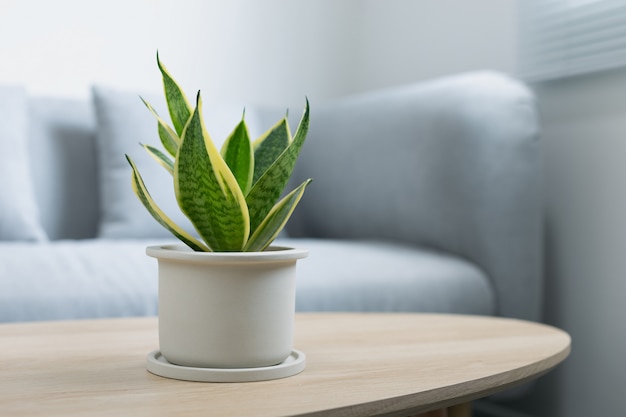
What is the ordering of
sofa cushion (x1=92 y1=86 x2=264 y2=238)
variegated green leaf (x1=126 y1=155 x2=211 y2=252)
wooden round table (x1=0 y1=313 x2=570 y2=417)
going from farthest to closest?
sofa cushion (x1=92 y1=86 x2=264 y2=238), variegated green leaf (x1=126 y1=155 x2=211 y2=252), wooden round table (x1=0 y1=313 x2=570 y2=417)

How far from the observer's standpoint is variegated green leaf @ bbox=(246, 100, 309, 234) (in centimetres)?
67

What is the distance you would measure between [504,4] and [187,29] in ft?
3.21

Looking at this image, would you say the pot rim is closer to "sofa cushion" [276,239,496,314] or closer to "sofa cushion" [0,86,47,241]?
"sofa cushion" [276,239,496,314]

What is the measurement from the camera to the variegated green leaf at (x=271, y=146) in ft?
2.49

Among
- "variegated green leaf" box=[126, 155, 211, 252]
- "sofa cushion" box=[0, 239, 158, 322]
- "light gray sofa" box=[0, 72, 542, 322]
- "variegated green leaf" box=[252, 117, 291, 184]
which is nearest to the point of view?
"variegated green leaf" box=[126, 155, 211, 252]

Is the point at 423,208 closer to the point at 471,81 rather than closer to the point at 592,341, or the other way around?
the point at 471,81

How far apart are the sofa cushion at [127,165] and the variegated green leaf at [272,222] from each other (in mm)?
1276

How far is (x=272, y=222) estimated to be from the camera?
2.22 feet

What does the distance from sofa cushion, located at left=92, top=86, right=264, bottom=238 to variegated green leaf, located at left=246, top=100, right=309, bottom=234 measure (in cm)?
127

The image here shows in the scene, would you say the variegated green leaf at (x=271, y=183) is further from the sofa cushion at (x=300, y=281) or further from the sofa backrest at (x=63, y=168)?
the sofa backrest at (x=63, y=168)

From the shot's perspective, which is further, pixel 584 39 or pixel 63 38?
pixel 63 38

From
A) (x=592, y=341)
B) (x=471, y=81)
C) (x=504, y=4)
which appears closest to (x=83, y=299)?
(x=471, y=81)

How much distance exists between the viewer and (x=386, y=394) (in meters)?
0.59

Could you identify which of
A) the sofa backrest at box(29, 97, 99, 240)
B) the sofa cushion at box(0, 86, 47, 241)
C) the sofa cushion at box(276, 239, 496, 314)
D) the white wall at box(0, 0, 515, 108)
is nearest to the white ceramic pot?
the sofa cushion at box(276, 239, 496, 314)
